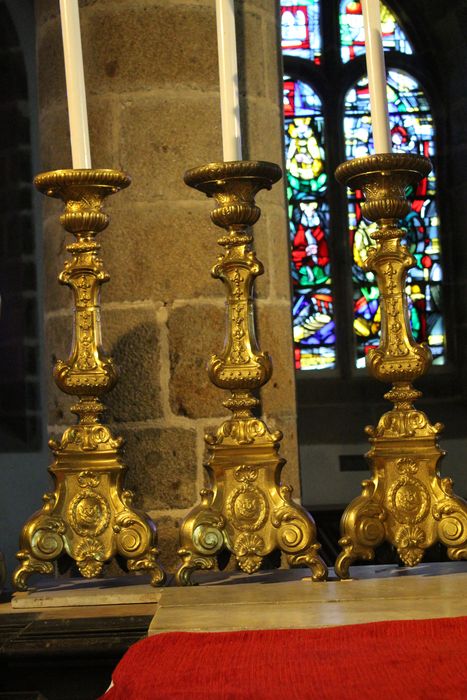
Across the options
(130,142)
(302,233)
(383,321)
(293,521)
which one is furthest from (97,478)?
(302,233)

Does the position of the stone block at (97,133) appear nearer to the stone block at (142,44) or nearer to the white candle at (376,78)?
the stone block at (142,44)

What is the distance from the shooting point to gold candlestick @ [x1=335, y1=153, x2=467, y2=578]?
137 centimetres

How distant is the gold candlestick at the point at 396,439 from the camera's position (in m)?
1.37

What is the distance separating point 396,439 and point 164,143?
1139 mm

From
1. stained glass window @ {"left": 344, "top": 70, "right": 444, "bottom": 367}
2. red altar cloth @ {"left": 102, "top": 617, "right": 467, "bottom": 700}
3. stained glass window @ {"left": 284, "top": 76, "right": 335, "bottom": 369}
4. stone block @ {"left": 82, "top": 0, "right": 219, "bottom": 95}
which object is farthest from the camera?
stained glass window @ {"left": 344, "top": 70, "right": 444, "bottom": 367}

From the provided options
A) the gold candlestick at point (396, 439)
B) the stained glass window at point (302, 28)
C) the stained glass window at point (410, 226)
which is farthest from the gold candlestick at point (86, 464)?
the stained glass window at point (302, 28)

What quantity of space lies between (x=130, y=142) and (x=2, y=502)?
3.24m

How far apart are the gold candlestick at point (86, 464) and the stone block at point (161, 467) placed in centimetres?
76

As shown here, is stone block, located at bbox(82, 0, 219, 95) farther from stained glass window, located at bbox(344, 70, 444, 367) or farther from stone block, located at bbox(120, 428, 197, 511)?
stained glass window, located at bbox(344, 70, 444, 367)

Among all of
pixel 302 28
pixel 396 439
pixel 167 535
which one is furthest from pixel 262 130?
pixel 302 28

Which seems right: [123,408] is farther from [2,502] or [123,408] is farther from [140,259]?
[2,502]

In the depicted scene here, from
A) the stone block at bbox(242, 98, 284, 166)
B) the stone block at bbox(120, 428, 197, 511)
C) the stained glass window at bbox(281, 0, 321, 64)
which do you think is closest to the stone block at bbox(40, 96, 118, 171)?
the stone block at bbox(242, 98, 284, 166)

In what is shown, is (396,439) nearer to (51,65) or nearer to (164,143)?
(164,143)

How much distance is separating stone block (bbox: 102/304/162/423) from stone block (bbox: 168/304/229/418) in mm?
38
